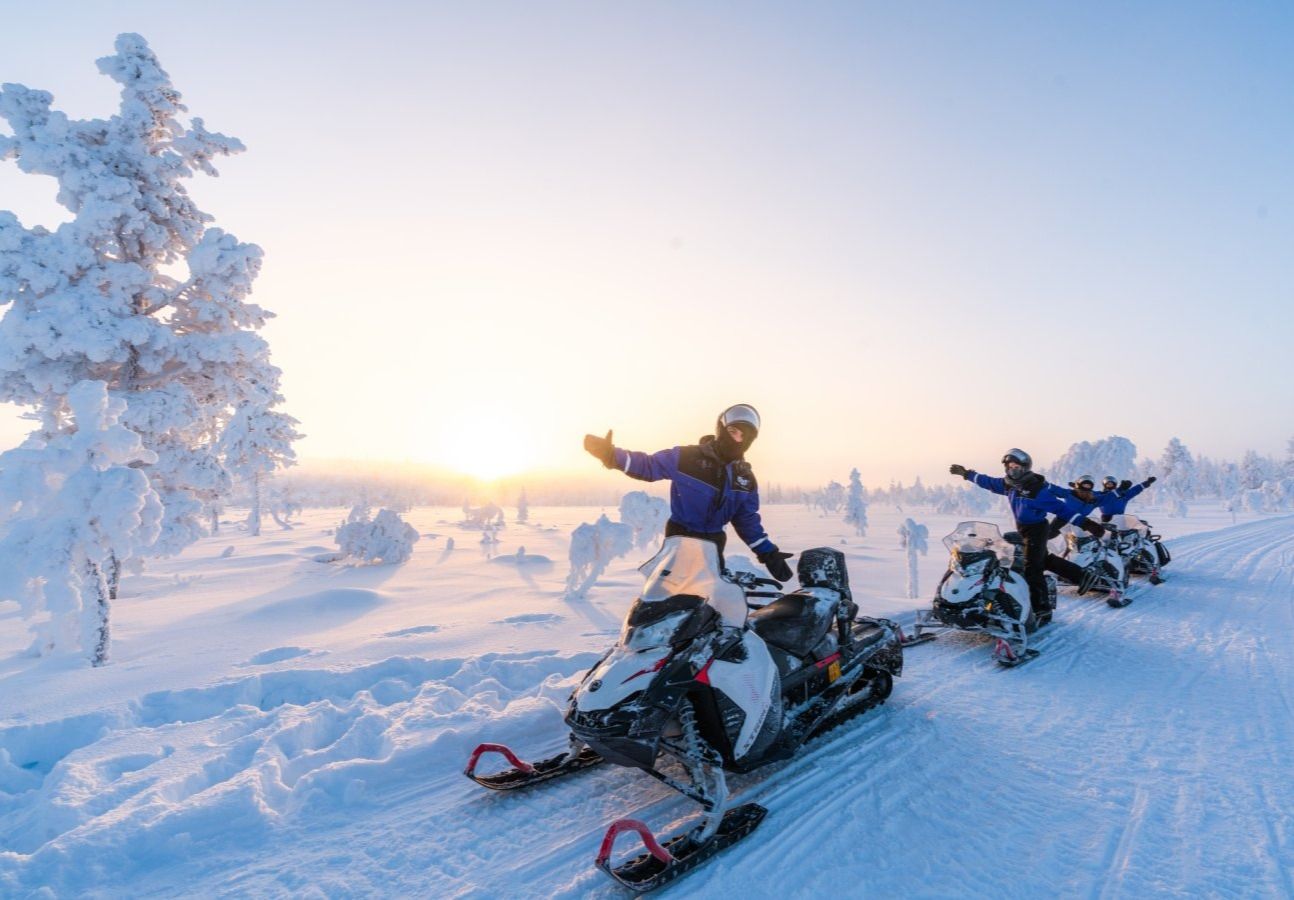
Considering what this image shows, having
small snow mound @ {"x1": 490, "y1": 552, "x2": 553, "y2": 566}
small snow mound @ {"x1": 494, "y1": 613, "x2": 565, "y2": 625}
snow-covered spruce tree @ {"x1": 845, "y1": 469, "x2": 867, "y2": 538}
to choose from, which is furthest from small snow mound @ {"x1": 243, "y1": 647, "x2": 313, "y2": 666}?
snow-covered spruce tree @ {"x1": 845, "y1": 469, "x2": 867, "y2": 538}

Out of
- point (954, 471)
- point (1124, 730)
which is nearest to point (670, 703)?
point (1124, 730)

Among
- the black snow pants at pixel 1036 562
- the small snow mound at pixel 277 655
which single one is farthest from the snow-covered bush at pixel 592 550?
the black snow pants at pixel 1036 562

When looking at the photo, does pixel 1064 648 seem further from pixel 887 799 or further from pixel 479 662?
pixel 479 662

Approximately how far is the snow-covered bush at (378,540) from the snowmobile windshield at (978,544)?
20.4 m

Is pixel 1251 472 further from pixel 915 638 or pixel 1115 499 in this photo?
pixel 915 638

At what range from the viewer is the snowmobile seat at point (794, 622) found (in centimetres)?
436

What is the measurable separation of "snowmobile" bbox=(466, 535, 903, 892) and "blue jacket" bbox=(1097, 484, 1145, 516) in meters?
10.7

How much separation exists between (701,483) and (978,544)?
509 centimetres

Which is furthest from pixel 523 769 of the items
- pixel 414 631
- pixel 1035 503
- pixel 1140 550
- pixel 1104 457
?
pixel 1104 457

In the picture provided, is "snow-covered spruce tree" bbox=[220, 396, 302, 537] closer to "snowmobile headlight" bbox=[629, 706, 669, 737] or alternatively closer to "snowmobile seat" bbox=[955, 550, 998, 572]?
"snowmobile headlight" bbox=[629, 706, 669, 737]

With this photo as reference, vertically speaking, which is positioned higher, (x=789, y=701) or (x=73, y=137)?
(x=73, y=137)

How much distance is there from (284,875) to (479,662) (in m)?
3.35

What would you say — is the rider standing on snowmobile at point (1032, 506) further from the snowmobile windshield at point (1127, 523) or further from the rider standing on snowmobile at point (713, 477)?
the rider standing on snowmobile at point (713, 477)

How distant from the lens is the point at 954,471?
877 centimetres
